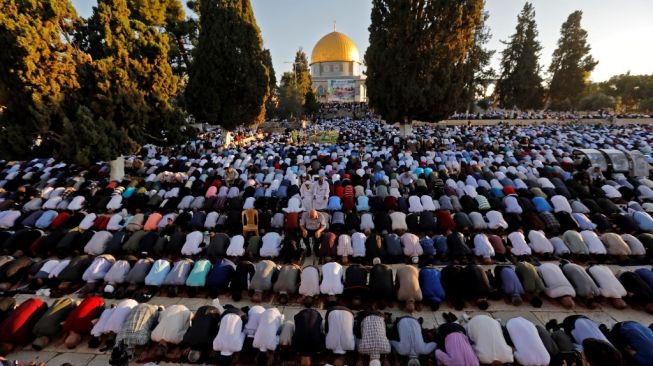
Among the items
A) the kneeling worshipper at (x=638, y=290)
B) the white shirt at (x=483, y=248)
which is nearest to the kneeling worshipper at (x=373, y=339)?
the white shirt at (x=483, y=248)

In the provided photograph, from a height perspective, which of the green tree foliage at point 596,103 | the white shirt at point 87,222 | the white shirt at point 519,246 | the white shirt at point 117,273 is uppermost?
the green tree foliage at point 596,103

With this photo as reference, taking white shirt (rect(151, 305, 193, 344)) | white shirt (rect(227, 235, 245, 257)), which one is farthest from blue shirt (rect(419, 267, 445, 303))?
white shirt (rect(151, 305, 193, 344))

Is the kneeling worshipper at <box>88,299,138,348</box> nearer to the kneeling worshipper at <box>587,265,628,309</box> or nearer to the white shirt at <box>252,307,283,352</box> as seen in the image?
the white shirt at <box>252,307,283,352</box>

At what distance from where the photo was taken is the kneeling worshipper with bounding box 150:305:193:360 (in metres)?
4.59

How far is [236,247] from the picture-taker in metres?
6.99

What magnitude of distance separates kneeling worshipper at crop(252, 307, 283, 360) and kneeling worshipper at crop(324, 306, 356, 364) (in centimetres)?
75

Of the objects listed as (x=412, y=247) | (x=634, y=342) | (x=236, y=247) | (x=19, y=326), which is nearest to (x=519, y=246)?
(x=412, y=247)

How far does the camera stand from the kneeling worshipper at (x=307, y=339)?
4.36 m

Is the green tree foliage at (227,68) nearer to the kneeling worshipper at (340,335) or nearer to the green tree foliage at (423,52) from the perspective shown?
the green tree foliage at (423,52)

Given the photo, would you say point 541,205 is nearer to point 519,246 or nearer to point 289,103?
point 519,246

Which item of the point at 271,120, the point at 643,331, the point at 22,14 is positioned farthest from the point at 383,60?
the point at 271,120

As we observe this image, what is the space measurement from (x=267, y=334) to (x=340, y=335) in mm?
1053

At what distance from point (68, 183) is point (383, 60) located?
18.1 m

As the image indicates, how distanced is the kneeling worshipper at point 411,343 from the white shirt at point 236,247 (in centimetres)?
385
